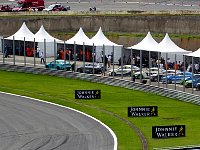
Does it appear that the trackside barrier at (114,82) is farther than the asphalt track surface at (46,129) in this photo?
Yes

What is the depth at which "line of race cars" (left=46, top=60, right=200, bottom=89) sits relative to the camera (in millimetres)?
44812

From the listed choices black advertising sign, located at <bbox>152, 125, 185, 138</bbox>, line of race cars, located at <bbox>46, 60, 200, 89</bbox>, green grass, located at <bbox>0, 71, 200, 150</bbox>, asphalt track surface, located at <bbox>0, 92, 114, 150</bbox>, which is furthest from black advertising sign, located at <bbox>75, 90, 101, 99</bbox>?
black advertising sign, located at <bbox>152, 125, 185, 138</bbox>

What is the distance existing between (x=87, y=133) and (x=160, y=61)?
558 inches

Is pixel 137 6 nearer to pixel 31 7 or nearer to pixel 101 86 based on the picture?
pixel 31 7

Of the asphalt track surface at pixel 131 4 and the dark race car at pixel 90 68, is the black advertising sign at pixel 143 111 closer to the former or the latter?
the dark race car at pixel 90 68

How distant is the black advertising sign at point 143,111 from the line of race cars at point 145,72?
5.57 meters

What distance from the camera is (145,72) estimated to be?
4931 centimetres

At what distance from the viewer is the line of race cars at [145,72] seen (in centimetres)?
4481

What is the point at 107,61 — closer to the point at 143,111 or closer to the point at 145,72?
the point at 145,72

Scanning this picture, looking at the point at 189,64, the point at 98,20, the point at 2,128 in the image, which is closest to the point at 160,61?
the point at 189,64

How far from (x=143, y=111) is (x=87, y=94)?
684cm

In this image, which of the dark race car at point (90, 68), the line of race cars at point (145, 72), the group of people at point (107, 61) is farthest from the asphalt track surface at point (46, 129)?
the dark race car at point (90, 68)

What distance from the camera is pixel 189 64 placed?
45750 millimetres

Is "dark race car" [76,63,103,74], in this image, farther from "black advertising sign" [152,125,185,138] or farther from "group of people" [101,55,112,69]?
"black advertising sign" [152,125,185,138]
